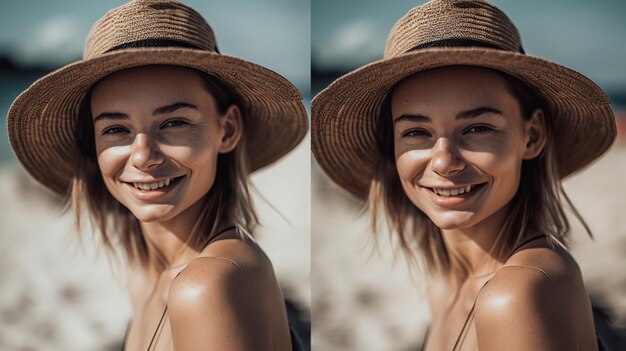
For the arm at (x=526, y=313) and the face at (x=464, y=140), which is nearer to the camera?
the arm at (x=526, y=313)

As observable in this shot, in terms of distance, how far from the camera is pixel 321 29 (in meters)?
2.78

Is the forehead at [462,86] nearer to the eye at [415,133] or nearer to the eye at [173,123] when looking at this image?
the eye at [415,133]

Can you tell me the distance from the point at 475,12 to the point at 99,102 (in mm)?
1091

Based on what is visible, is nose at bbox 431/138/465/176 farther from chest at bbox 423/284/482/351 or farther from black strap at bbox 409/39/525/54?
chest at bbox 423/284/482/351

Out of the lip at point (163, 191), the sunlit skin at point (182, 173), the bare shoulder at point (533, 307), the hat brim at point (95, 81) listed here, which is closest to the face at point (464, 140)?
the bare shoulder at point (533, 307)

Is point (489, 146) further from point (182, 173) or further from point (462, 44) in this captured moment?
point (182, 173)

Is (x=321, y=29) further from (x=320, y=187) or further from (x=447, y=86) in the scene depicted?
(x=447, y=86)

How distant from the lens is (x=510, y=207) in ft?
7.57

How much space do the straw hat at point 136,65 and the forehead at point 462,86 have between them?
429 mm

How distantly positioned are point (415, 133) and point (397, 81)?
160mm

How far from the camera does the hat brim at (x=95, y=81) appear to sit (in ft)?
7.04

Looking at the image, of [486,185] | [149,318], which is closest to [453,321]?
[486,185]

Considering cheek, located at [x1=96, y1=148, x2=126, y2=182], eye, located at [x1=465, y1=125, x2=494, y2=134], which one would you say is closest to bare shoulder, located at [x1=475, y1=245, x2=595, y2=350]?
eye, located at [x1=465, y1=125, x2=494, y2=134]

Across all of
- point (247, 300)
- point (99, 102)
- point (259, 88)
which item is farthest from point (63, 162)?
point (247, 300)
